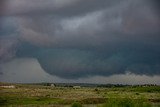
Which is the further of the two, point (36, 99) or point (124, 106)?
point (36, 99)

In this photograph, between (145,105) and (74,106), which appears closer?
(145,105)

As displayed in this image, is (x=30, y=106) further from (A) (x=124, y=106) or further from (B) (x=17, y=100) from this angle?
(A) (x=124, y=106)

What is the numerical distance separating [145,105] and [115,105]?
472 centimetres

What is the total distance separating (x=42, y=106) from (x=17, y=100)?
53.2 feet

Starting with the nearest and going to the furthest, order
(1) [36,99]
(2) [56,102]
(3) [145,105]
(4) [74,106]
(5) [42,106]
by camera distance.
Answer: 1. (3) [145,105]
2. (4) [74,106]
3. (5) [42,106]
4. (2) [56,102]
5. (1) [36,99]

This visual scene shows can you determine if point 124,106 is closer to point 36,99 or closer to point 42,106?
point 42,106

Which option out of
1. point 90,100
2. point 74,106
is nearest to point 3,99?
point 90,100

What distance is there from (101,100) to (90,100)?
293 centimetres

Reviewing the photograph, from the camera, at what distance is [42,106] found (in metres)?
81.8

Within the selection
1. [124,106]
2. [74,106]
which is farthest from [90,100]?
[124,106]

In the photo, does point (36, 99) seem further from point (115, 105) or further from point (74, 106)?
Result: point (115, 105)

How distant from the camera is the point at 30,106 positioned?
272 feet

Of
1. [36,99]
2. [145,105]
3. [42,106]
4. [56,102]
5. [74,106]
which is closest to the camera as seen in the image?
[145,105]

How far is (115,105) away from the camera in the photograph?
57844mm
